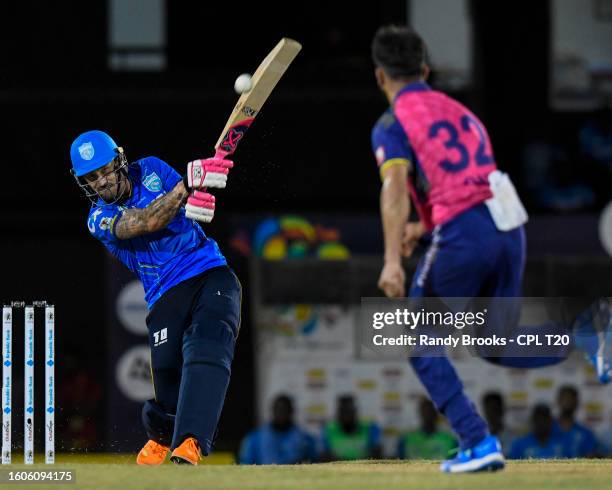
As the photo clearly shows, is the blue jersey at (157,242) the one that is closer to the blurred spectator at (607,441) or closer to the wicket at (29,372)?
the wicket at (29,372)

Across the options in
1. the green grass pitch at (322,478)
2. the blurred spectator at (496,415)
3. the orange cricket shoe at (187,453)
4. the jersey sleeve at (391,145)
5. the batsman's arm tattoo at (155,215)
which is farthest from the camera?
the blurred spectator at (496,415)

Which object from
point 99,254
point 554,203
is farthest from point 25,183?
point 554,203

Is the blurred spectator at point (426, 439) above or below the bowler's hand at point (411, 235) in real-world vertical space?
below

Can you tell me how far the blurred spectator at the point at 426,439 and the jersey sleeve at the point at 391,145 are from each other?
5740mm

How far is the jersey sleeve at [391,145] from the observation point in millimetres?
6016

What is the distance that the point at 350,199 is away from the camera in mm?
14133

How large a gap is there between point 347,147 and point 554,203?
1.89 metres

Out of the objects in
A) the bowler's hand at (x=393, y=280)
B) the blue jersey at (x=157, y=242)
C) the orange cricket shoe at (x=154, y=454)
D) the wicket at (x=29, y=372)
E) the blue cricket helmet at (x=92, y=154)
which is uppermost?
the blue cricket helmet at (x=92, y=154)

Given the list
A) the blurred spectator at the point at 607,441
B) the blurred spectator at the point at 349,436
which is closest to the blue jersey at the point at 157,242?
the blurred spectator at the point at 349,436

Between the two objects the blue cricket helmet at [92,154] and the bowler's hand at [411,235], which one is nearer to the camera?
the bowler's hand at [411,235]

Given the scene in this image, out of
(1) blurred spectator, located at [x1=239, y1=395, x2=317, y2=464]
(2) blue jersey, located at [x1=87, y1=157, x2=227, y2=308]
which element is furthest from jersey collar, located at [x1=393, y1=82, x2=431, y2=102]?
(1) blurred spectator, located at [x1=239, y1=395, x2=317, y2=464]

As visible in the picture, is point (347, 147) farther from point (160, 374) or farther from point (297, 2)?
point (160, 374)

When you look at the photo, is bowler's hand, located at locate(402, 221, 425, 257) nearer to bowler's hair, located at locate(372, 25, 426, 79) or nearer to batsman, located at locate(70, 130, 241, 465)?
bowler's hair, located at locate(372, 25, 426, 79)

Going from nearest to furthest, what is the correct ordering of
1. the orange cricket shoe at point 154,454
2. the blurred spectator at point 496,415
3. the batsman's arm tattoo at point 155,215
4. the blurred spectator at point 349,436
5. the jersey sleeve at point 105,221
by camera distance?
the batsman's arm tattoo at point 155,215
the jersey sleeve at point 105,221
the orange cricket shoe at point 154,454
the blurred spectator at point 496,415
the blurred spectator at point 349,436
